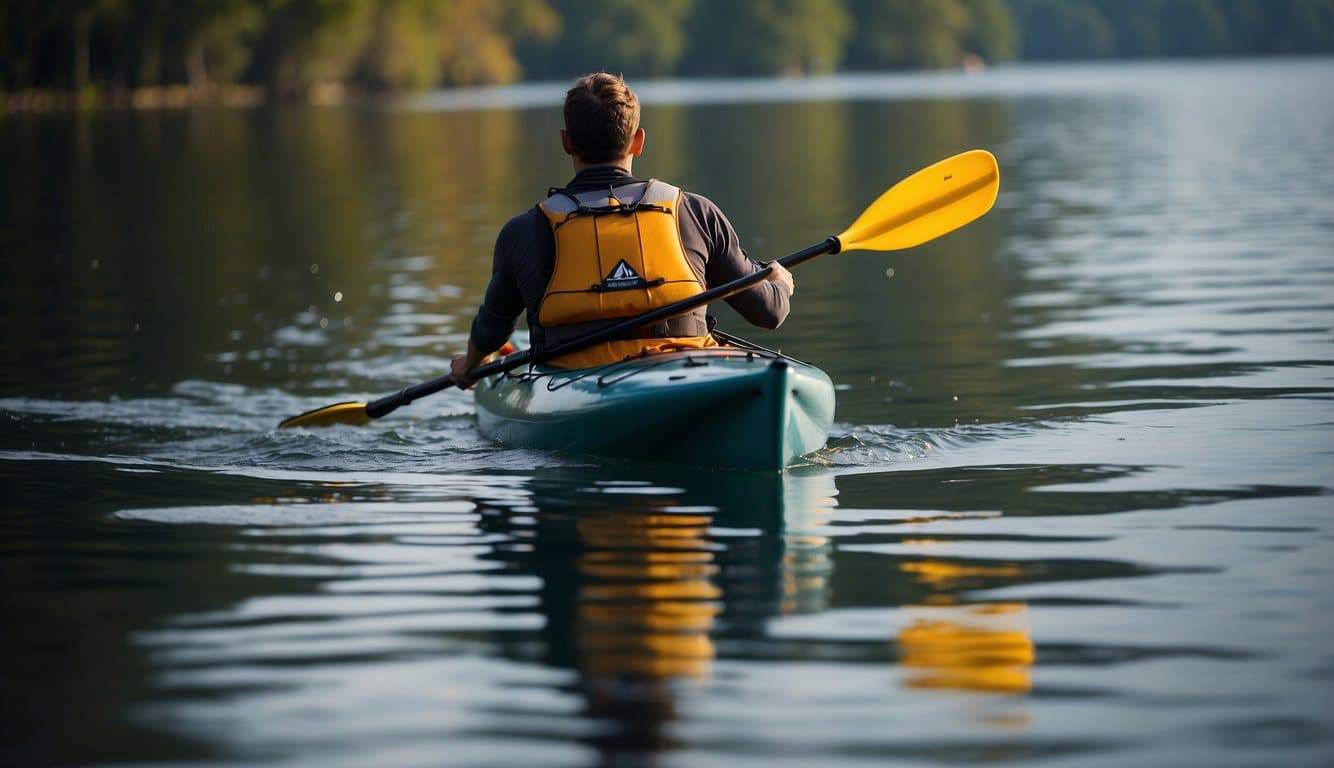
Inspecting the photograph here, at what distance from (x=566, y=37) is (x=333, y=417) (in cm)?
11027

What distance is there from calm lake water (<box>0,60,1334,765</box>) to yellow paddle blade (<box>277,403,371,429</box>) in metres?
0.18

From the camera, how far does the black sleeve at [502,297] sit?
676 centimetres

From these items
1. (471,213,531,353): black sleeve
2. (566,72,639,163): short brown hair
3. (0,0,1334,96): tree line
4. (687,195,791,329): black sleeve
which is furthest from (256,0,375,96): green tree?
(566,72,639,163): short brown hair

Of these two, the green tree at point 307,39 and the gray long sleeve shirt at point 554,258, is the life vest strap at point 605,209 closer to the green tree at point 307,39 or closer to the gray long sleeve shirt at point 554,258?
the gray long sleeve shirt at point 554,258

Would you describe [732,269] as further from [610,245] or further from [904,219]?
[904,219]

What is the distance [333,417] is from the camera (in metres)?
8.12

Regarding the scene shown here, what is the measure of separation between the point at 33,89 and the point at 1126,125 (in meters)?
40.0

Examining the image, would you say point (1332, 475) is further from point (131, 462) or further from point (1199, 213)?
point (1199, 213)

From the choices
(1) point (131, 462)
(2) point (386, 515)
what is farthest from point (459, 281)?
(2) point (386, 515)

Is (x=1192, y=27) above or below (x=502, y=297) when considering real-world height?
above

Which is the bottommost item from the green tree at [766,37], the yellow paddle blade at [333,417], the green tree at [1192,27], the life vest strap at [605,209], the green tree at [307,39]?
the yellow paddle blade at [333,417]

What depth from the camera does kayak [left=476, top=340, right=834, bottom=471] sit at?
20.9ft

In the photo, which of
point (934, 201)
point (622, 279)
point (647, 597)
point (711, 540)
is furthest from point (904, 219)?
point (647, 597)

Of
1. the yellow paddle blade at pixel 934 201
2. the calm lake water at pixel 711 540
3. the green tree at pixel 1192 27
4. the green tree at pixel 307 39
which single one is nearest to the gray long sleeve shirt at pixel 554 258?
the calm lake water at pixel 711 540
